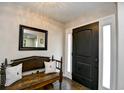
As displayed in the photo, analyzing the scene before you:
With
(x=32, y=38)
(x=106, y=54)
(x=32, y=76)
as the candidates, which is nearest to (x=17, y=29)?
(x=32, y=38)

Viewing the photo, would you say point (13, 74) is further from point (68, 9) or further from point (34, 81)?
point (68, 9)

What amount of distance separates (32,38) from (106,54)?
1143mm

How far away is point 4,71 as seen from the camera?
1386mm

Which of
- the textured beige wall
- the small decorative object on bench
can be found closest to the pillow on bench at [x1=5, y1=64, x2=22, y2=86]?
the small decorative object on bench

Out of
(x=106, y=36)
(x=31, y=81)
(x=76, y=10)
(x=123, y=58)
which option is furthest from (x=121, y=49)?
(x=31, y=81)

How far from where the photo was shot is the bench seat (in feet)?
4.82

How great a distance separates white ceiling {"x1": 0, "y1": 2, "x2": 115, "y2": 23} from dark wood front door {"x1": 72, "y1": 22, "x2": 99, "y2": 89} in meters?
0.22

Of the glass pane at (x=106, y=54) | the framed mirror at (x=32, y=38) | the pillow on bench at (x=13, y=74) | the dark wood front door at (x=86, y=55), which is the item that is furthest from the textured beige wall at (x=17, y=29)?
the glass pane at (x=106, y=54)

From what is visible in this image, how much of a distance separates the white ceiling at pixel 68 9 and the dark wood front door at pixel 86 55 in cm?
22

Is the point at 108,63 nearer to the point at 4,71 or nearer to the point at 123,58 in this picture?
the point at 123,58

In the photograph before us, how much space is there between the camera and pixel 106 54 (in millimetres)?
1601

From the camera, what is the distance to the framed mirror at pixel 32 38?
179cm

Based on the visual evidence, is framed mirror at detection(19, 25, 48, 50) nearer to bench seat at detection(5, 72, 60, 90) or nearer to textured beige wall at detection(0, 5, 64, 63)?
textured beige wall at detection(0, 5, 64, 63)

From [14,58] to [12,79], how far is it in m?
0.32
